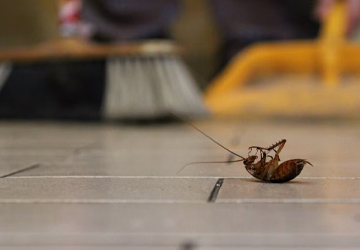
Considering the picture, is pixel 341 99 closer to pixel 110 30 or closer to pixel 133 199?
pixel 110 30

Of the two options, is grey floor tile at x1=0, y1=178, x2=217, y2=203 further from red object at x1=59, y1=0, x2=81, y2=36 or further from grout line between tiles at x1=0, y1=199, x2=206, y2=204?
red object at x1=59, y1=0, x2=81, y2=36

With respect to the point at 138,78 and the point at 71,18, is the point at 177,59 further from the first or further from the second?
the point at 71,18

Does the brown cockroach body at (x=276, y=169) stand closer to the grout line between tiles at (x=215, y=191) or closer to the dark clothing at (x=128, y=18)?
the grout line between tiles at (x=215, y=191)

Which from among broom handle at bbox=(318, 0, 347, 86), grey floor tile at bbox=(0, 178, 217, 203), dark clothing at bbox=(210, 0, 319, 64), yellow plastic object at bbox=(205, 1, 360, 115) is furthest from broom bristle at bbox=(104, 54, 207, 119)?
grey floor tile at bbox=(0, 178, 217, 203)

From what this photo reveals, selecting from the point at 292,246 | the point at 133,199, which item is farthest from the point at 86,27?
the point at 292,246

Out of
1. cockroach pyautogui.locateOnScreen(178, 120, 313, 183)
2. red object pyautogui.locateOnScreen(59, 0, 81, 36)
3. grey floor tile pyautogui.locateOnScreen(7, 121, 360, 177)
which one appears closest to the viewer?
cockroach pyautogui.locateOnScreen(178, 120, 313, 183)
